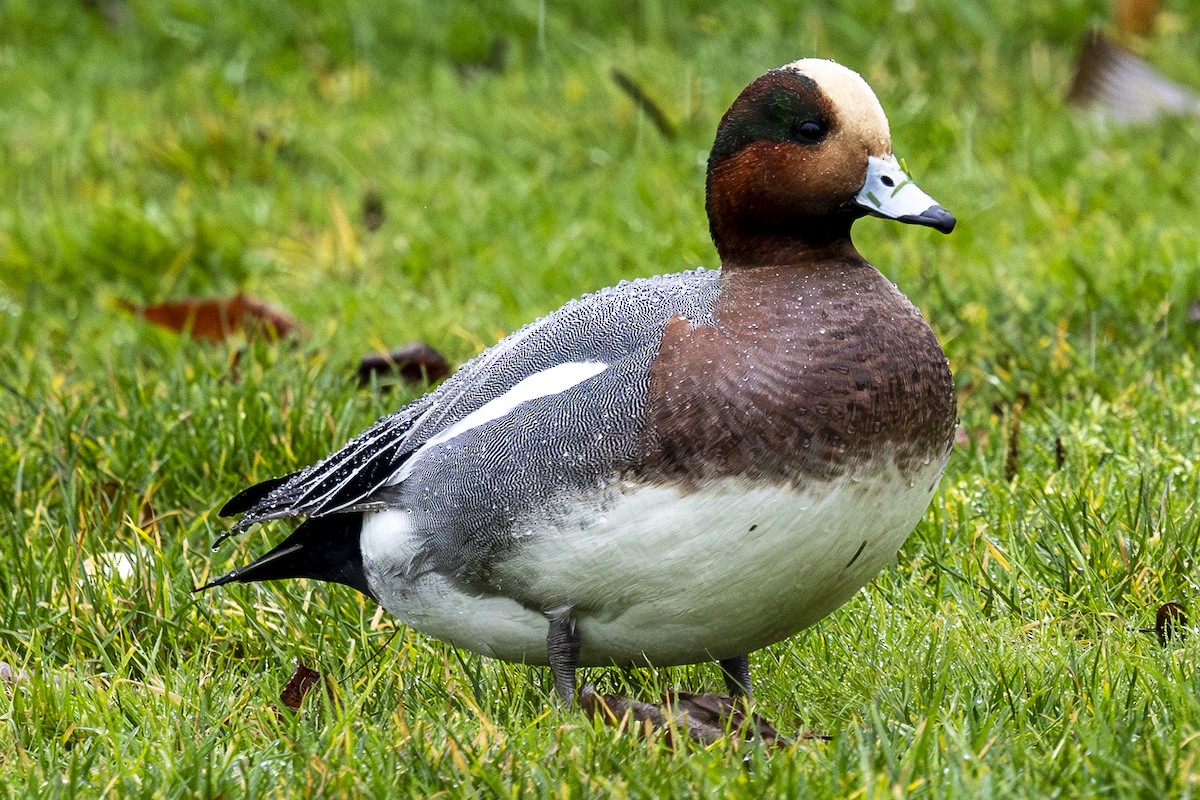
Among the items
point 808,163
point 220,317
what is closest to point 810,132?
point 808,163

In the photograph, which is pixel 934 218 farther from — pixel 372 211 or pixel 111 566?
pixel 372 211

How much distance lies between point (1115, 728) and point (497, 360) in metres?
1.21

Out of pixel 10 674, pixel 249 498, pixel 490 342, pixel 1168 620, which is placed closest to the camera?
pixel 1168 620

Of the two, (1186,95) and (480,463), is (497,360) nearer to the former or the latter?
(480,463)

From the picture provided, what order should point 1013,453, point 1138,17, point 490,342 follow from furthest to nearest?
point 1138,17 → point 490,342 → point 1013,453

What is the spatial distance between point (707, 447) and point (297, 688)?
0.91 m

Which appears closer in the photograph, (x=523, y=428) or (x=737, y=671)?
(x=523, y=428)

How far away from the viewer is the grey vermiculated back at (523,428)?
2.68 meters

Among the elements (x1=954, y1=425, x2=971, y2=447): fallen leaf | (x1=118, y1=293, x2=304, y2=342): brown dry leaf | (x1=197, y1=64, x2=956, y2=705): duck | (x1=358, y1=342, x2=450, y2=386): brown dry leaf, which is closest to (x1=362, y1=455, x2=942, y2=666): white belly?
(x1=197, y1=64, x2=956, y2=705): duck

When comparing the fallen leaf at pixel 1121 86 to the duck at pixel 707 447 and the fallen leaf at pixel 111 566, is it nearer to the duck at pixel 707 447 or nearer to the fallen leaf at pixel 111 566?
the duck at pixel 707 447

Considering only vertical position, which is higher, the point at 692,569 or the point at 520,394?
the point at 520,394

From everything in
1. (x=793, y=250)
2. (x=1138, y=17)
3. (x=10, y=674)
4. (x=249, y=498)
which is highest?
(x=793, y=250)

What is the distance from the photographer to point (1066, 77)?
261 inches

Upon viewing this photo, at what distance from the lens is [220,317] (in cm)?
491
